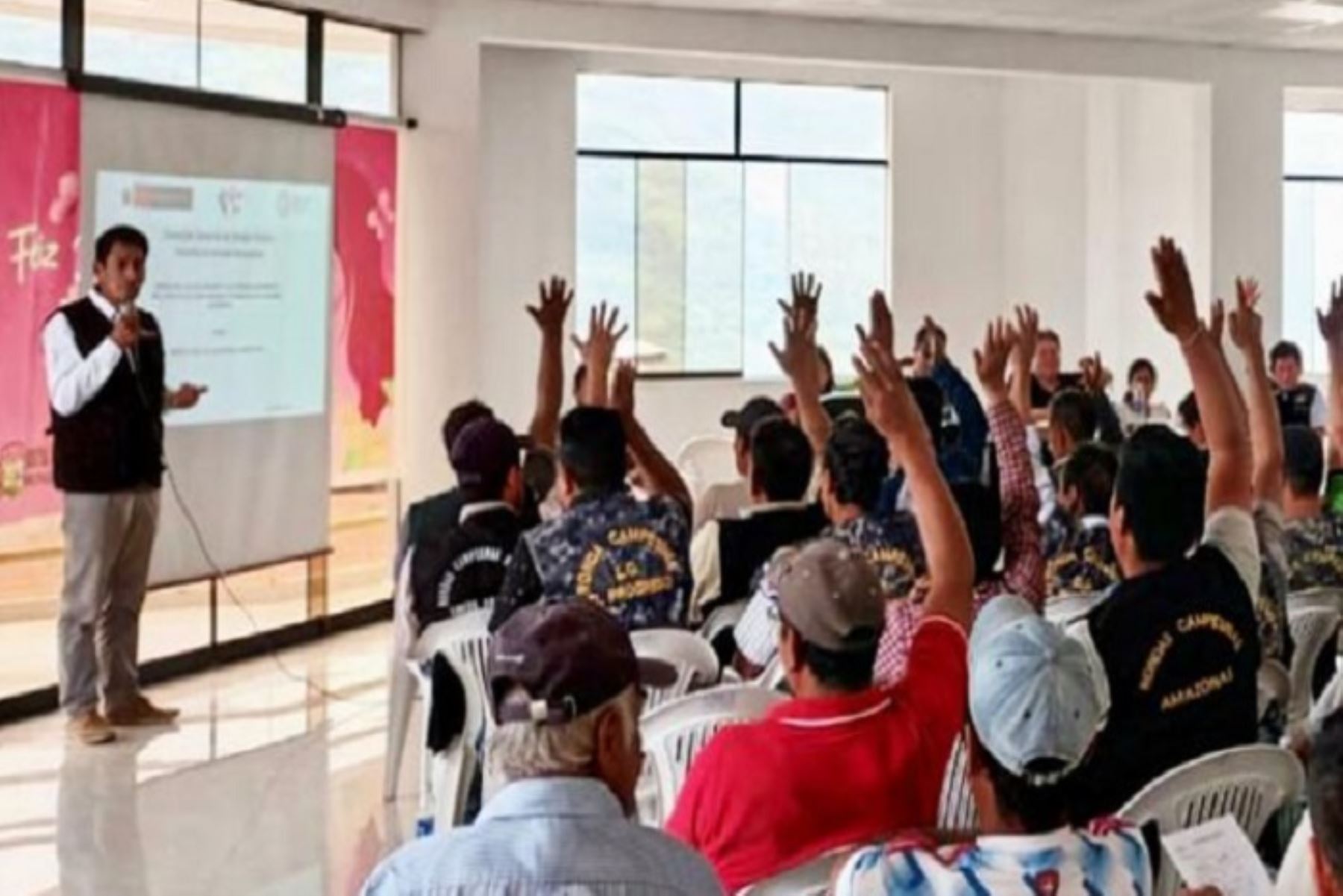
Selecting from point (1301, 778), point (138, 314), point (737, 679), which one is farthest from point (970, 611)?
point (138, 314)

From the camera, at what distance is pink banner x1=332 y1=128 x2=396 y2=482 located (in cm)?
945

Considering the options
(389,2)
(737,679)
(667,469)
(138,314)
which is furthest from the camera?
(389,2)

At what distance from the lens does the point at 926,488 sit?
11.2 ft

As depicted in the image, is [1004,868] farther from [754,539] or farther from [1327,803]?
[754,539]

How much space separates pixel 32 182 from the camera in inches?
287

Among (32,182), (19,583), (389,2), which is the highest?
(389,2)

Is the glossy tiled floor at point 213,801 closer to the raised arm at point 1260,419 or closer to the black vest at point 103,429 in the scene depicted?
the black vest at point 103,429

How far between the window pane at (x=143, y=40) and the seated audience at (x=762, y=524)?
3.98 metres

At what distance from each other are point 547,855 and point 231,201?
676 cm

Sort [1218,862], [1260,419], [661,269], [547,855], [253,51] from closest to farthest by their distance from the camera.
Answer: [547,855]
[1218,862]
[1260,419]
[253,51]
[661,269]

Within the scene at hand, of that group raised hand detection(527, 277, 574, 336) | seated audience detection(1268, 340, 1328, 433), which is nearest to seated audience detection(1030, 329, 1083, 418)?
seated audience detection(1268, 340, 1328, 433)

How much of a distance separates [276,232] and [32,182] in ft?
5.07

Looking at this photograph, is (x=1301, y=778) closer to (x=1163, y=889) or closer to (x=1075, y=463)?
(x=1163, y=889)

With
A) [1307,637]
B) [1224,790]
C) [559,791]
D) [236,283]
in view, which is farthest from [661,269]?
[559,791]
